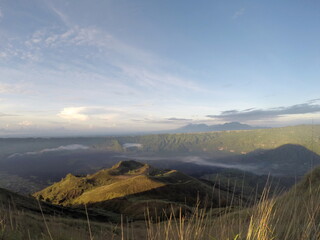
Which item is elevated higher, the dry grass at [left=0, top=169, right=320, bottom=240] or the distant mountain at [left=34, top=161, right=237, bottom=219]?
the dry grass at [left=0, top=169, right=320, bottom=240]

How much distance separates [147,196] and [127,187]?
13.4m

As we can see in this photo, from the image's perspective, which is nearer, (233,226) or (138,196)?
(233,226)

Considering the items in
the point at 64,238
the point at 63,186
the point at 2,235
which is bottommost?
the point at 63,186

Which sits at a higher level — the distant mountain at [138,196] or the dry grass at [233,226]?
the dry grass at [233,226]

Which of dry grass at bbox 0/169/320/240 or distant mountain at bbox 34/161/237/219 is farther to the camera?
distant mountain at bbox 34/161/237/219

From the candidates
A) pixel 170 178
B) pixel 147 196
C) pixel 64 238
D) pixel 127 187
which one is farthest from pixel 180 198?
pixel 64 238

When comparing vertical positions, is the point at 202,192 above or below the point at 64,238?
below

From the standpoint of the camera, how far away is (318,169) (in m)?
20.4

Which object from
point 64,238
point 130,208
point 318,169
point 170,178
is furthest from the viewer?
point 170,178

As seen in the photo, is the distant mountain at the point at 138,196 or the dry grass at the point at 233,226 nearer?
the dry grass at the point at 233,226

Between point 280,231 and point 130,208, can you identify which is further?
point 130,208

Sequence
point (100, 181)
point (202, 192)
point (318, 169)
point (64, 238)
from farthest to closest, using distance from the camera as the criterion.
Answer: point (100, 181) → point (202, 192) → point (318, 169) → point (64, 238)

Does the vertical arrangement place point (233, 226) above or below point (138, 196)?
above

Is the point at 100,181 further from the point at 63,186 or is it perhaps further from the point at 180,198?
the point at 180,198
